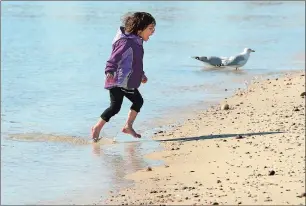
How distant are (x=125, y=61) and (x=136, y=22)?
41cm

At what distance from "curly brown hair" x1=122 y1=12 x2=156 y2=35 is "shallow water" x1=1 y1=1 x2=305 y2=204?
112cm

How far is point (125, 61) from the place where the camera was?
8180mm

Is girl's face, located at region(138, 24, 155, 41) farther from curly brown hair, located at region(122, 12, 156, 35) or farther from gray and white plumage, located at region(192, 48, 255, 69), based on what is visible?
gray and white plumage, located at region(192, 48, 255, 69)

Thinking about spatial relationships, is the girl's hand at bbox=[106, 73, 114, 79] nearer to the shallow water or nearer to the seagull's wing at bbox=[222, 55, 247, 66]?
the shallow water

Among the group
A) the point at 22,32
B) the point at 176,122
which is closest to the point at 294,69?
the point at 176,122

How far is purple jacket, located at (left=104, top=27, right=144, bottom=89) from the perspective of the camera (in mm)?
8156

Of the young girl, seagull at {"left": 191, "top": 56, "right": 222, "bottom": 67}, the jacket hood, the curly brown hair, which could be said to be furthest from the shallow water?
the curly brown hair

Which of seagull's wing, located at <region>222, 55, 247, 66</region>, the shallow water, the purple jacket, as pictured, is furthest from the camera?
seagull's wing, located at <region>222, 55, 247, 66</region>

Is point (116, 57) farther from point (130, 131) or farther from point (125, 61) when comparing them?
point (130, 131)

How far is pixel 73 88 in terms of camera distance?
11.5 metres

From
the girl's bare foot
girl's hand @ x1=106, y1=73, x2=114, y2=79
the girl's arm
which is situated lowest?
the girl's bare foot

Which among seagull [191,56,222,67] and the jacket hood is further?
seagull [191,56,222,67]

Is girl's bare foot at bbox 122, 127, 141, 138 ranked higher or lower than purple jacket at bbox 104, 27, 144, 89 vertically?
lower

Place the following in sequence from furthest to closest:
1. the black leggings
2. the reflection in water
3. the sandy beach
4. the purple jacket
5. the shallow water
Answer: the black leggings < the purple jacket < the shallow water < the reflection in water < the sandy beach
